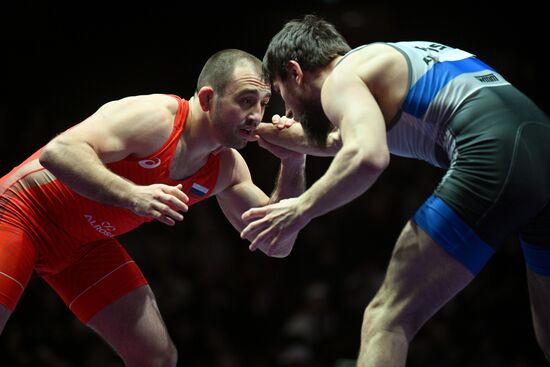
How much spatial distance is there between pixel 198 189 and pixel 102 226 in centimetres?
55

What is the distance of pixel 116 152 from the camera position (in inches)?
Result: 140

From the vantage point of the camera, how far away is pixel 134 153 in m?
3.69

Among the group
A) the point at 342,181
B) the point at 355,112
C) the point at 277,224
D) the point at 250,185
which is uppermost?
the point at 355,112

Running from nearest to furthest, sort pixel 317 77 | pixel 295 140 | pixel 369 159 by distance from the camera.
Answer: pixel 369 159 → pixel 317 77 → pixel 295 140

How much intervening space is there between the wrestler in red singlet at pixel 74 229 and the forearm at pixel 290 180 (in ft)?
1.52

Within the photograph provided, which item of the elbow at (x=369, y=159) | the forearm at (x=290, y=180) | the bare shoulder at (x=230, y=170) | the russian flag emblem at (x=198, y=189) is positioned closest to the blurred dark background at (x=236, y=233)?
the forearm at (x=290, y=180)

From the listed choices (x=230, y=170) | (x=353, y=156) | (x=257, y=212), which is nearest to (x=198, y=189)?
(x=230, y=170)

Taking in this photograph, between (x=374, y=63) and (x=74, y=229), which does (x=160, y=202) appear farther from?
(x=374, y=63)

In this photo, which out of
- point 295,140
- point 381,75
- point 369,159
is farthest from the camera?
point 295,140

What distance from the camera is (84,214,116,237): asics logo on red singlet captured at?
12.4ft

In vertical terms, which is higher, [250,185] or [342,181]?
[342,181]

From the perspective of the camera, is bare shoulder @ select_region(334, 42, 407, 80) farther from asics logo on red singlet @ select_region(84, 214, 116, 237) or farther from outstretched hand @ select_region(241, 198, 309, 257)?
asics logo on red singlet @ select_region(84, 214, 116, 237)

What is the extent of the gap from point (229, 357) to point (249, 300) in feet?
2.07

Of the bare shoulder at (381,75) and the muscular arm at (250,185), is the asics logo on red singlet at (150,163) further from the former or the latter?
the bare shoulder at (381,75)
